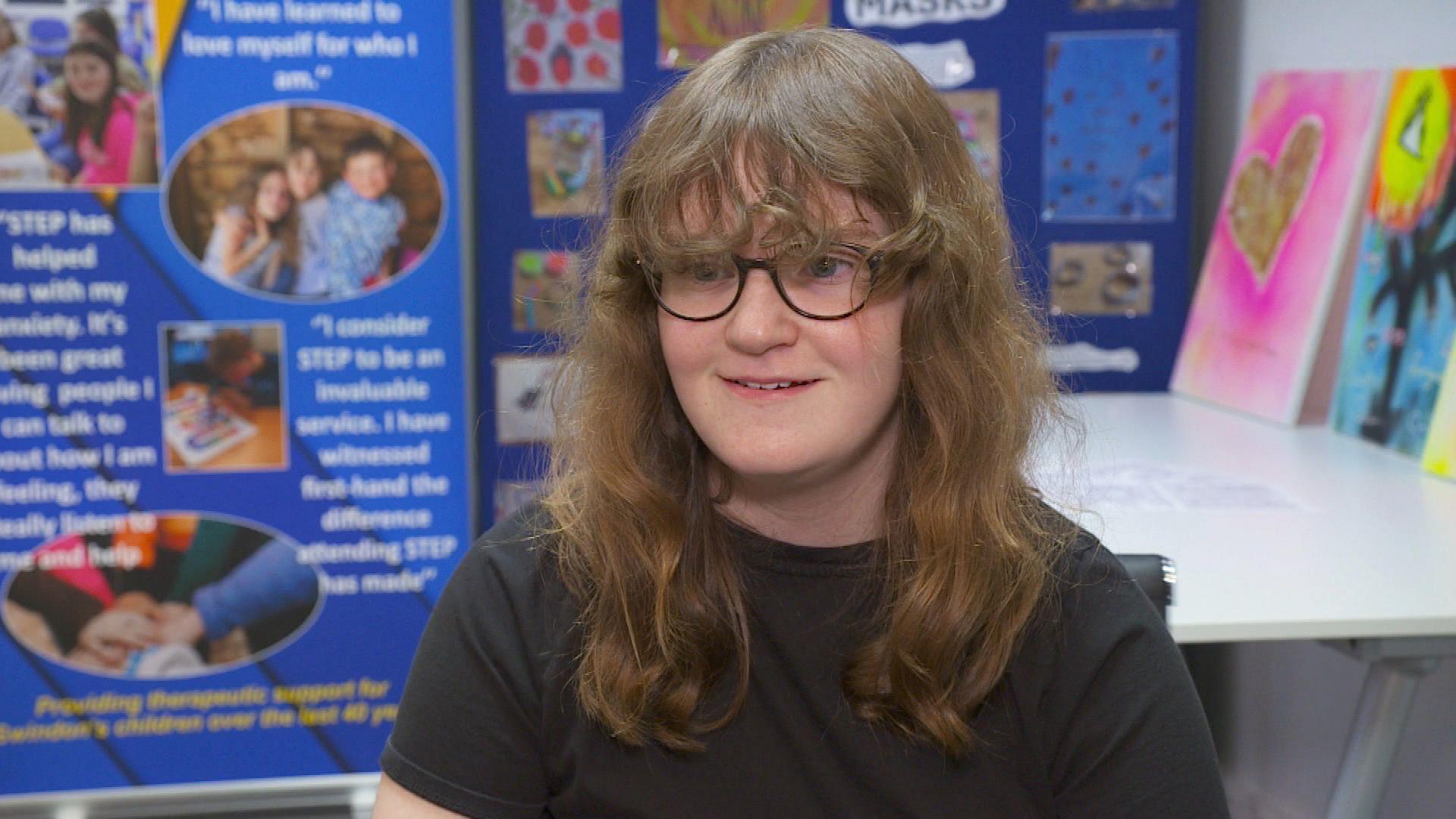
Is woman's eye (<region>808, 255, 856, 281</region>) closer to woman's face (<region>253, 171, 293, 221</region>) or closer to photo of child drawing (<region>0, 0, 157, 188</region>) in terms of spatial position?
woman's face (<region>253, 171, 293, 221</region>)

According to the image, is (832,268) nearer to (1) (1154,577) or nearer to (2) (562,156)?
(1) (1154,577)

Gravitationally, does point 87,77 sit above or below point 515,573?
above

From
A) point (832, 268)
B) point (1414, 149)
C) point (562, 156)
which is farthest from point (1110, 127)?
point (832, 268)

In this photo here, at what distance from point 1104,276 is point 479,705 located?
2.15 m

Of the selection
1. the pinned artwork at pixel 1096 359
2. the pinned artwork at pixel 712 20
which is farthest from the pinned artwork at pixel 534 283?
the pinned artwork at pixel 1096 359

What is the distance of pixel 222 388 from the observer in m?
2.55

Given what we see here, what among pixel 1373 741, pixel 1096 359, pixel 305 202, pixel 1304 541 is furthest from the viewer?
pixel 1096 359

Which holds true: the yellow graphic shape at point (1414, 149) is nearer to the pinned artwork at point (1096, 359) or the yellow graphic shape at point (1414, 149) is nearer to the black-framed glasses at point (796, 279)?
the pinned artwork at point (1096, 359)

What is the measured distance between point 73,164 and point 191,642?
0.87m

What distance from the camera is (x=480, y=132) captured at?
2.88 m

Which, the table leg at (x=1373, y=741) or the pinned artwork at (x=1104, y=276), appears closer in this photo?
the table leg at (x=1373, y=741)

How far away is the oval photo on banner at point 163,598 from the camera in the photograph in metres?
2.55

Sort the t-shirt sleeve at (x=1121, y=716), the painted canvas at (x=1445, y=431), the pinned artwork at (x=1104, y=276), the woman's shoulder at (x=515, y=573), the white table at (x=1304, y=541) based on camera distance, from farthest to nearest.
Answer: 1. the pinned artwork at (x=1104, y=276)
2. the painted canvas at (x=1445, y=431)
3. the white table at (x=1304, y=541)
4. the woman's shoulder at (x=515, y=573)
5. the t-shirt sleeve at (x=1121, y=716)

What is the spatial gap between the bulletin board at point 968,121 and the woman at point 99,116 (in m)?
0.68
